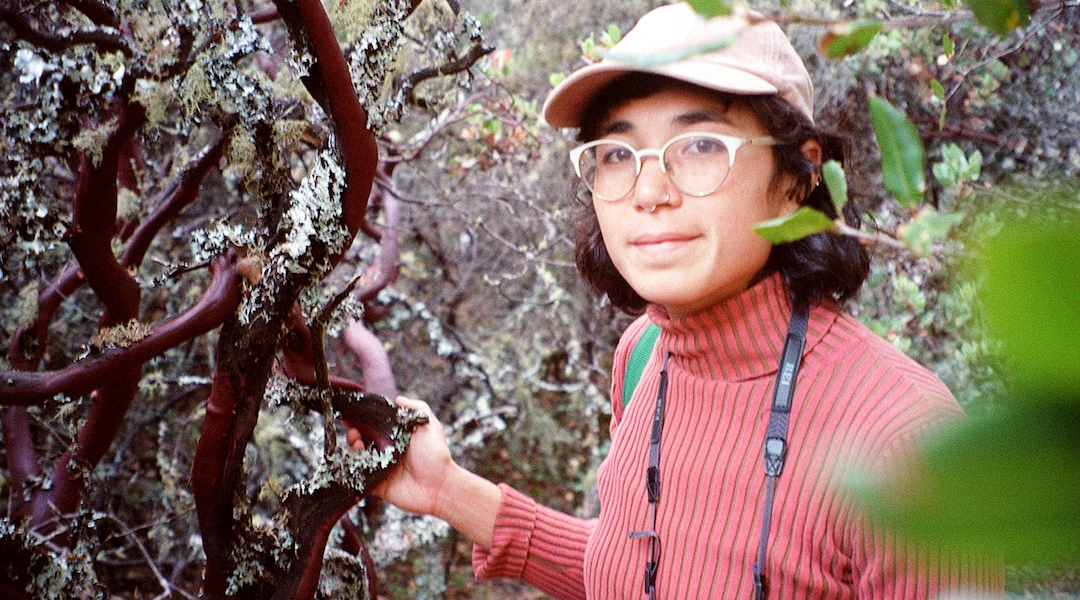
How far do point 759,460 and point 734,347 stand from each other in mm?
179

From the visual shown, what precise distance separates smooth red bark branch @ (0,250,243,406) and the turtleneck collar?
2.21ft

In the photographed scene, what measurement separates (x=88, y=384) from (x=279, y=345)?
23 centimetres

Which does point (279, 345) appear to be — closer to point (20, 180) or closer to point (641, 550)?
point (20, 180)

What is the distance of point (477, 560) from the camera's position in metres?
1.55

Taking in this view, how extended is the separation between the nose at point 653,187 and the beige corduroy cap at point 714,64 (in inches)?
5.0

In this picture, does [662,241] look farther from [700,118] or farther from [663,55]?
[663,55]

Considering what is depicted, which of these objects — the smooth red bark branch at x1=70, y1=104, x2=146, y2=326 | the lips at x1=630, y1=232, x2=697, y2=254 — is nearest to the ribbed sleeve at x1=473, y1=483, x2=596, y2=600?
the lips at x1=630, y1=232, x2=697, y2=254

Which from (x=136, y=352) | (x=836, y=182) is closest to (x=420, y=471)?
(x=136, y=352)

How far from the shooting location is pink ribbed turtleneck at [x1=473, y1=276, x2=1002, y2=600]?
3.35ft

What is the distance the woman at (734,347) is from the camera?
1.07 meters

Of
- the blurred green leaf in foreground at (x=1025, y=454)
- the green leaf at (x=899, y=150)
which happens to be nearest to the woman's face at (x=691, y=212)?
the green leaf at (x=899, y=150)

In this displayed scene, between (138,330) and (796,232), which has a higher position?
(138,330)

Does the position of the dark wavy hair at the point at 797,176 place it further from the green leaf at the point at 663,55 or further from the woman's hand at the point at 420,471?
the green leaf at the point at 663,55

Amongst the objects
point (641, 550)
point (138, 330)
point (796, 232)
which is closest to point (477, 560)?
point (641, 550)
